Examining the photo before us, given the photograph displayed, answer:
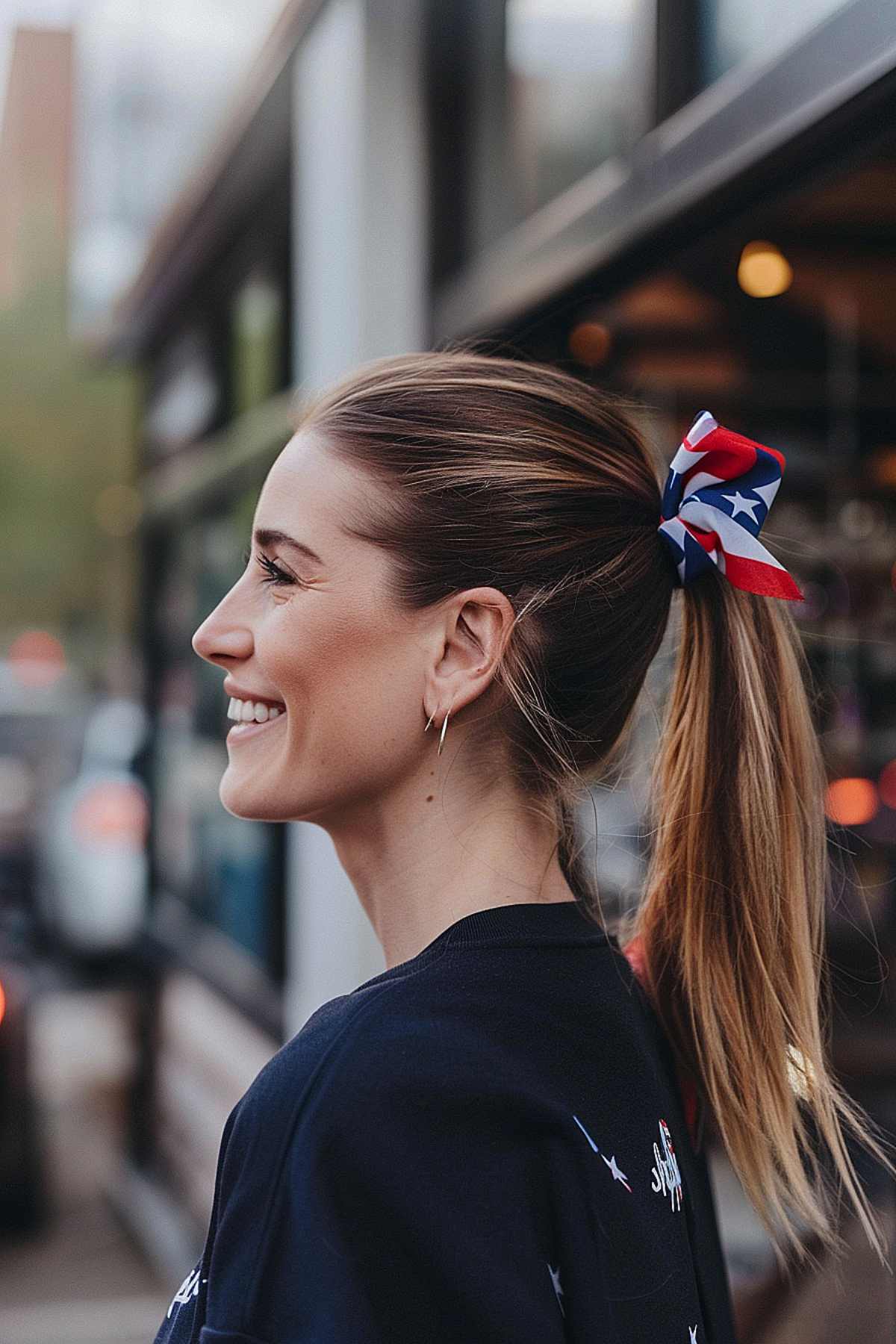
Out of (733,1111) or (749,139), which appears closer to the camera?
(733,1111)

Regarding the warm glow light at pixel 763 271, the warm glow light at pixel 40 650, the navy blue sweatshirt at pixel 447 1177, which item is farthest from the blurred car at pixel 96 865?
the warm glow light at pixel 40 650

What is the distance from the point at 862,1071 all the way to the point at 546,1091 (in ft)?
10.9

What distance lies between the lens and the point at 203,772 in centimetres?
579

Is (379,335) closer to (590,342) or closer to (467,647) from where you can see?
(590,342)

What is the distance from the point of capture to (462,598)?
1.42 m

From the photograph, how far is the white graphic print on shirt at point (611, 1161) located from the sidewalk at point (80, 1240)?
3.51 meters

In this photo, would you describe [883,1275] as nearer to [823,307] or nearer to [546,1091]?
[546,1091]

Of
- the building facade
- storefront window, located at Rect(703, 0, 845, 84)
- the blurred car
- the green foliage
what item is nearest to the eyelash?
the building facade

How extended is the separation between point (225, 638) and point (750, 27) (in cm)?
167

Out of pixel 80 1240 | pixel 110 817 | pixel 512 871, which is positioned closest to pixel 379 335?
pixel 512 871

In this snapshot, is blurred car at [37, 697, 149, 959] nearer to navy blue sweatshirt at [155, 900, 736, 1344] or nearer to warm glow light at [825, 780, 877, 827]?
warm glow light at [825, 780, 877, 827]

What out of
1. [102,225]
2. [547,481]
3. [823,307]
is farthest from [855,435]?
[102,225]

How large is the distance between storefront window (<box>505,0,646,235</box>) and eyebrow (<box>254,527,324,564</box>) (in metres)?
1.70

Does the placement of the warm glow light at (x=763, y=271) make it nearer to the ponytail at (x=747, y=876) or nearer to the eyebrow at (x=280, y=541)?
the ponytail at (x=747, y=876)
